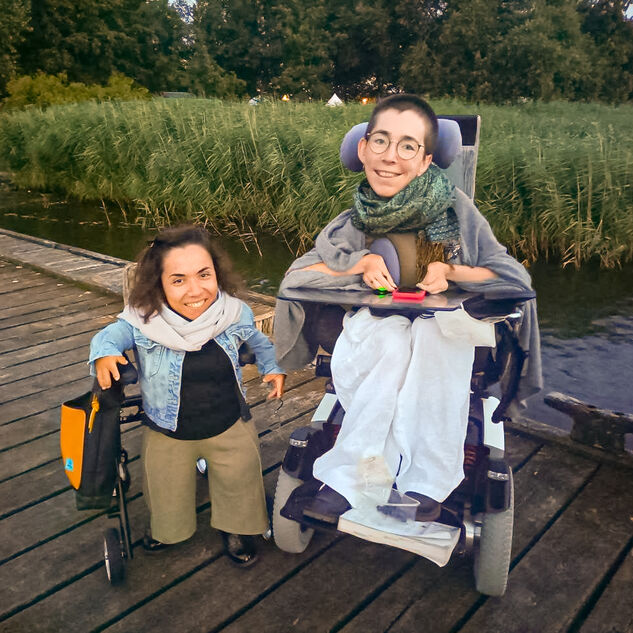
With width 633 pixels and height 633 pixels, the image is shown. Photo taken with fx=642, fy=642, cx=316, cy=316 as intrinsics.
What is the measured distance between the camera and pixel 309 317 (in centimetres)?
234

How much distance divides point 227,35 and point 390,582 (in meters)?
46.6

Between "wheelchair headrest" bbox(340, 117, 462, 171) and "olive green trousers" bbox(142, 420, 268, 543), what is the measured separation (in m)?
1.07

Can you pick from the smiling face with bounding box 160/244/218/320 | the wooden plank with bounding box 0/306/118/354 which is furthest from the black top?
the wooden plank with bounding box 0/306/118/354

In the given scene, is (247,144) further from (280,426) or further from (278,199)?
(280,426)

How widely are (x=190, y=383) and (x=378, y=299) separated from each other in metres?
0.72

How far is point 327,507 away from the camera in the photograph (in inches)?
78.0

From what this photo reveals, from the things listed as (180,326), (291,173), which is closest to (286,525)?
(180,326)

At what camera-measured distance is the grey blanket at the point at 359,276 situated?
2.17 m

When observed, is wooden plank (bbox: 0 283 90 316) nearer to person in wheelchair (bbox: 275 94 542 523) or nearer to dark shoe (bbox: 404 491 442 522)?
person in wheelchair (bbox: 275 94 542 523)

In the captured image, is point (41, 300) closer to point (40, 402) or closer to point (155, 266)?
point (40, 402)

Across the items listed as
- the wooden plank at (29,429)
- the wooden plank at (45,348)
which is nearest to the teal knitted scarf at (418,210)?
the wooden plank at (29,429)

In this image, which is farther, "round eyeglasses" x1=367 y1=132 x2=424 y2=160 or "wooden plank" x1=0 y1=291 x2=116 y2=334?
"wooden plank" x1=0 y1=291 x2=116 y2=334

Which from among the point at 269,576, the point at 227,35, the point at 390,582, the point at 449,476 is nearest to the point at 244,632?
the point at 269,576

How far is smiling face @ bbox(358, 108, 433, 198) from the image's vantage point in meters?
2.23
